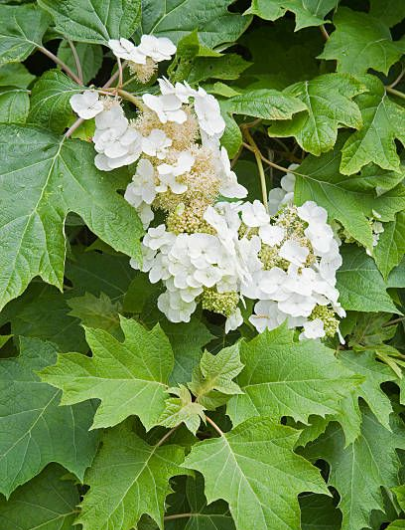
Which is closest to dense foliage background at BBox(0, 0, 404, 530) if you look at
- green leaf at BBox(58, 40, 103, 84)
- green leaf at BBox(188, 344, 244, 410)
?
green leaf at BBox(188, 344, 244, 410)

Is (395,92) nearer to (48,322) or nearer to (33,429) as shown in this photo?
(48,322)

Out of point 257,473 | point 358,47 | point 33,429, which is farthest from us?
point 358,47

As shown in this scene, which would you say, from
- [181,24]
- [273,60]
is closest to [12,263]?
[181,24]

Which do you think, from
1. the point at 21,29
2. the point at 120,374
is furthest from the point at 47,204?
the point at 21,29

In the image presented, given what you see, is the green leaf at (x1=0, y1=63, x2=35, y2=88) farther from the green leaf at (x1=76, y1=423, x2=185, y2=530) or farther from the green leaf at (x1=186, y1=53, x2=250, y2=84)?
the green leaf at (x1=76, y1=423, x2=185, y2=530)

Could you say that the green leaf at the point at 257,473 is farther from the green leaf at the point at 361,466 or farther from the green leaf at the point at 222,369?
the green leaf at the point at 361,466
